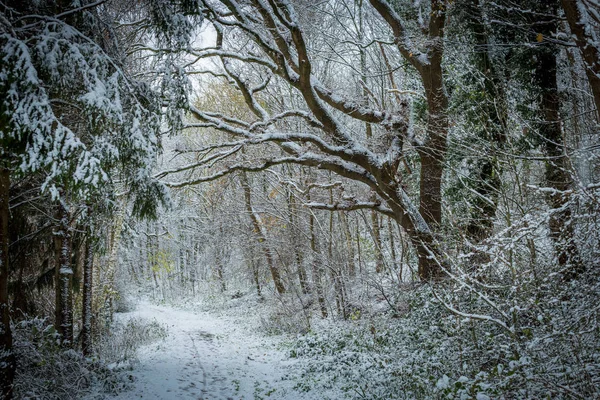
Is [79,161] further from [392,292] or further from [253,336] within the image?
[253,336]

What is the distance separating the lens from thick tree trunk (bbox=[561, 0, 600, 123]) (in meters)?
3.77

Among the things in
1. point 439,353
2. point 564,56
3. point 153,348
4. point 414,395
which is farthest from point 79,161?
point 564,56

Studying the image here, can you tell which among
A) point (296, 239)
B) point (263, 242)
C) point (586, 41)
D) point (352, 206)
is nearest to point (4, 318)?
point (352, 206)

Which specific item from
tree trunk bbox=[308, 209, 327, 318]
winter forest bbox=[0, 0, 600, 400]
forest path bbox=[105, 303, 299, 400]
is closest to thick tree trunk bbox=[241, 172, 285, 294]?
winter forest bbox=[0, 0, 600, 400]

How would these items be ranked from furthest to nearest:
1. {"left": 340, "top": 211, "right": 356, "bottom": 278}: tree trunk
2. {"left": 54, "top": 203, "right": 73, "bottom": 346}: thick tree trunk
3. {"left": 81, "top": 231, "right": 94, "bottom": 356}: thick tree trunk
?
1. {"left": 340, "top": 211, "right": 356, "bottom": 278}: tree trunk
2. {"left": 81, "top": 231, "right": 94, "bottom": 356}: thick tree trunk
3. {"left": 54, "top": 203, "right": 73, "bottom": 346}: thick tree trunk

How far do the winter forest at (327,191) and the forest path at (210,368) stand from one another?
2.8 inches

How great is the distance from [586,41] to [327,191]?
9.67m

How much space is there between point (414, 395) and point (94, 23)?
259 inches

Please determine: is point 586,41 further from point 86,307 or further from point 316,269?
point 86,307

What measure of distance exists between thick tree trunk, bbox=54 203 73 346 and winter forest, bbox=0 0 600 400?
35 millimetres

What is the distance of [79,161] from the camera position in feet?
12.6

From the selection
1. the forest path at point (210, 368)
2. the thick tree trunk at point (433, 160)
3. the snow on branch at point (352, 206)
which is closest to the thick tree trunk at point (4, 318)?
the forest path at point (210, 368)

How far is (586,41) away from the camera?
3838 mm

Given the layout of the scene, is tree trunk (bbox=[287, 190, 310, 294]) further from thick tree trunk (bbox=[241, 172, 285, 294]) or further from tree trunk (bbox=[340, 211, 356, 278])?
tree trunk (bbox=[340, 211, 356, 278])
